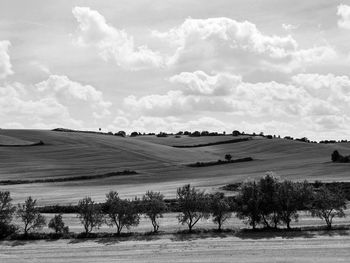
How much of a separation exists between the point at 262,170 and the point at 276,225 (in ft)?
186

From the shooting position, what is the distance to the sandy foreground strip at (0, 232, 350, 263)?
1930 inches

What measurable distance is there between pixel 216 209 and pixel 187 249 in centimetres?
1059

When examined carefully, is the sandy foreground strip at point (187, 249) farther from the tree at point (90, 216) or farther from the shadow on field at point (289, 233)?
the tree at point (90, 216)

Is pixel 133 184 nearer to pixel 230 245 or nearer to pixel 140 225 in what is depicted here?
pixel 140 225

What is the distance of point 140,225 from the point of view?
67188 millimetres

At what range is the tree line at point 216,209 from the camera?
6216 cm

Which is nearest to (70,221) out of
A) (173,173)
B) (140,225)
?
(140,225)

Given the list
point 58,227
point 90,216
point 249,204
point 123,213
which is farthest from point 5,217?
point 249,204

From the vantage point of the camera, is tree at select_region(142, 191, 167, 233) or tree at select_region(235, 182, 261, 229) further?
tree at select_region(142, 191, 167, 233)

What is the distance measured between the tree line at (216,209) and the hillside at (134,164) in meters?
21.5

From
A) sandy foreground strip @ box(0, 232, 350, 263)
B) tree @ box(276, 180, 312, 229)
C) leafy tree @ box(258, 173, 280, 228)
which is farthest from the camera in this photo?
leafy tree @ box(258, 173, 280, 228)

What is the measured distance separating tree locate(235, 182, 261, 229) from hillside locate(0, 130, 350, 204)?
24.7 meters

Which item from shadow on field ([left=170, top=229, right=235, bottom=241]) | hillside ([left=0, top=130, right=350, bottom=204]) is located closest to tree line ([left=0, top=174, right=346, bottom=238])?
shadow on field ([left=170, top=229, right=235, bottom=241])

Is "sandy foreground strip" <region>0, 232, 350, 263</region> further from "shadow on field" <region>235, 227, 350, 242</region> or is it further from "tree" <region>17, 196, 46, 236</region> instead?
"tree" <region>17, 196, 46, 236</region>
